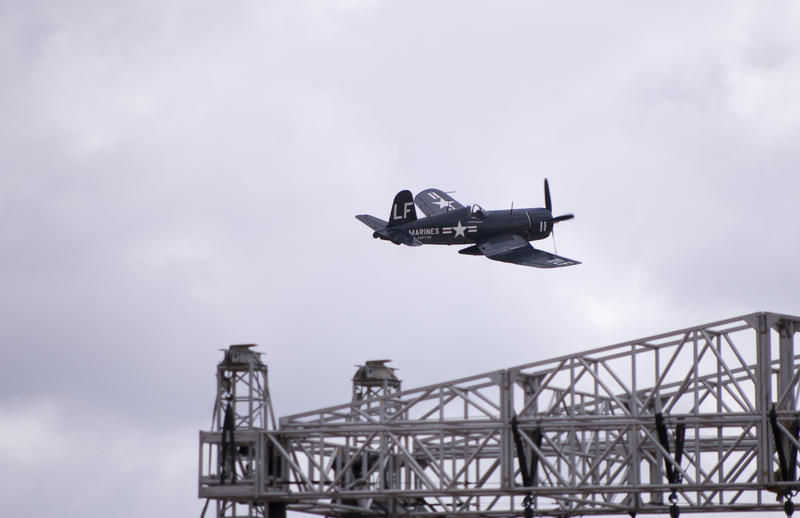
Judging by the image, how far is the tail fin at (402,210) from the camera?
63.6m

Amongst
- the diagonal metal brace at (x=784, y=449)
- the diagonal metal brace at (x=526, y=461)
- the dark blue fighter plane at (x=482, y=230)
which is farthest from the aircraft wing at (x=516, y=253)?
the diagonal metal brace at (x=784, y=449)

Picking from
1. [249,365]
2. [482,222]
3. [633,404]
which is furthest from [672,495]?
[482,222]

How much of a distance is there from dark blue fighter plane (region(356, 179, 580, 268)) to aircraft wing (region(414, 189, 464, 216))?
386 inches

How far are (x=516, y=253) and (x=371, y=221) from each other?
8.16 meters

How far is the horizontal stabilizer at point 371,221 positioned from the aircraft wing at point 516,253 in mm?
5750

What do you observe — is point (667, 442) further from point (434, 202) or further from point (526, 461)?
point (434, 202)

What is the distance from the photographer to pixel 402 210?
209 feet

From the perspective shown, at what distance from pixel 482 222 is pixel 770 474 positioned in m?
23.4

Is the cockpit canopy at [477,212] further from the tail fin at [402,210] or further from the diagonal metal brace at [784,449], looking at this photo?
the diagonal metal brace at [784,449]

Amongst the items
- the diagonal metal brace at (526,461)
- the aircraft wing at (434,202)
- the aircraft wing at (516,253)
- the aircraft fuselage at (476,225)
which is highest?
the aircraft wing at (434,202)

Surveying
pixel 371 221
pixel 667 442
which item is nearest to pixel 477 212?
pixel 371 221

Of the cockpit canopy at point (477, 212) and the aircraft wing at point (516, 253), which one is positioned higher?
the cockpit canopy at point (477, 212)

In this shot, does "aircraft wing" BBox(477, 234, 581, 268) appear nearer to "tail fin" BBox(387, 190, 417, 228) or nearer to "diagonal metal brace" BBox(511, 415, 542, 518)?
"tail fin" BBox(387, 190, 417, 228)

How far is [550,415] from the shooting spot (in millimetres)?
47938
